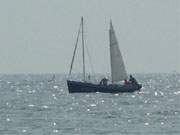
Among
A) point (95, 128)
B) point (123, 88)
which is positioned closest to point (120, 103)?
point (123, 88)

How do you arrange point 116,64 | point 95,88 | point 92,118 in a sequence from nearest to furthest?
point 92,118 → point 95,88 → point 116,64

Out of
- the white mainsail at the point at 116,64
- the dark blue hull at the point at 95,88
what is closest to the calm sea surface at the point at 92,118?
the dark blue hull at the point at 95,88

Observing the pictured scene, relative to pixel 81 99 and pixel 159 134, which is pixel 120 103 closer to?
pixel 81 99

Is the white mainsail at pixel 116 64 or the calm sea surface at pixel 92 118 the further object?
the white mainsail at pixel 116 64

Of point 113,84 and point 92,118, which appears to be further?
point 113,84

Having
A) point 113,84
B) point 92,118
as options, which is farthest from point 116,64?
point 92,118

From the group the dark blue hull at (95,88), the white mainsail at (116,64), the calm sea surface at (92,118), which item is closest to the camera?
the calm sea surface at (92,118)

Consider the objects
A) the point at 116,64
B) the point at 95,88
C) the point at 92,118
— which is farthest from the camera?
the point at 116,64

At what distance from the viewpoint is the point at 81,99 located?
9600 cm

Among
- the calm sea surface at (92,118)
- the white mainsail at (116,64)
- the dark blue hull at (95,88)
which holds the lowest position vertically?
the calm sea surface at (92,118)

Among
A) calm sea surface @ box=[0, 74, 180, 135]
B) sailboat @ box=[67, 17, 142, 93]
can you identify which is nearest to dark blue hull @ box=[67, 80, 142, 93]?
sailboat @ box=[67, 17, 142, 93]

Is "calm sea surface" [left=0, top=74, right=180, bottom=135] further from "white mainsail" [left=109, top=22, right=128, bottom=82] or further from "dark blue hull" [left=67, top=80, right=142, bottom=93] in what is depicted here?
"white mainsail" [left=109, top=22, right=128, bottom=82]

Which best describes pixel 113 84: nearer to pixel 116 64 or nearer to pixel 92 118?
pixel 116 64

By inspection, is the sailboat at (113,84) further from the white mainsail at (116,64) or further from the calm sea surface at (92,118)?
the calm sea surface at (92,118)
